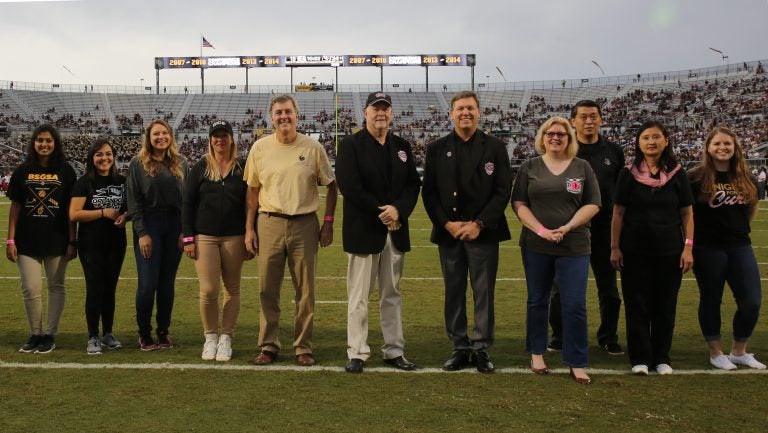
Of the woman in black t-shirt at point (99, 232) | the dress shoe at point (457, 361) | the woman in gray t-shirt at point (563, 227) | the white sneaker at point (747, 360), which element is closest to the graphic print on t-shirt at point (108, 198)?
the woman in black t-shirt at point (99, 232)

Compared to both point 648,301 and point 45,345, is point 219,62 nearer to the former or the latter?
point 45,345

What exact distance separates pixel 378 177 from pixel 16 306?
4762 mm

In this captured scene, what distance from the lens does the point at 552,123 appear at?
4.82 metres

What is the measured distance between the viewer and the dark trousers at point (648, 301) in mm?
4918

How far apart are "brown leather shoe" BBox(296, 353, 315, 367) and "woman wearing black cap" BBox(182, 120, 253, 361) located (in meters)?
0.56

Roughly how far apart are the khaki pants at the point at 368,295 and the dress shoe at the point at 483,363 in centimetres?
56

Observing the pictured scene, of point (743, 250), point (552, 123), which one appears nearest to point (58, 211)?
point (552, 123)

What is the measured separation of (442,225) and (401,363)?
1039mm

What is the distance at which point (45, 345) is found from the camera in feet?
18.1

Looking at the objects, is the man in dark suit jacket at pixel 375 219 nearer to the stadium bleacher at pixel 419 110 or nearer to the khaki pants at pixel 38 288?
the khaki pants at pixel 38 288

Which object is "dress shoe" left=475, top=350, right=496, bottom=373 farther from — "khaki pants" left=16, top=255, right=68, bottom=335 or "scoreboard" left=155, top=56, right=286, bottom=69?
"scoreboard" left=155, top=56, right=286, bottom=69

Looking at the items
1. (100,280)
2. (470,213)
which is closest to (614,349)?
(470,213)

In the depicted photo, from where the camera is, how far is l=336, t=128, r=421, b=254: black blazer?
4.92 m

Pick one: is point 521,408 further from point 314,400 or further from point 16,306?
point 16,306
